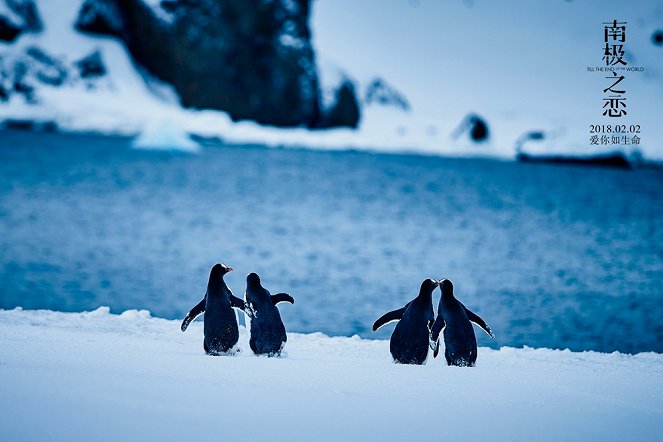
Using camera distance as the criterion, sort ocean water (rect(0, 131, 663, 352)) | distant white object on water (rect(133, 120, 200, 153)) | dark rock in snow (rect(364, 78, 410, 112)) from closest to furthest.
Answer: ocean water (rect(0, 131, 663, 352)) → distant white object on water (rect(133, 120, 200, 153)) → dark rock in snow (rect(364, 78, 410, 112))

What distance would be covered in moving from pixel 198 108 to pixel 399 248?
71.5 metres

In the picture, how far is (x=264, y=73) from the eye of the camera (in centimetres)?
8606

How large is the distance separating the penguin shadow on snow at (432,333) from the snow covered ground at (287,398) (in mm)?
367

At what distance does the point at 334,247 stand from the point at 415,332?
1488 centimetres

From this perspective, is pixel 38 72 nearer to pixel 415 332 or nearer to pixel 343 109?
pixel 343 109

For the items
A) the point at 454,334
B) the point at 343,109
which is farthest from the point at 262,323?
the point at 343,109

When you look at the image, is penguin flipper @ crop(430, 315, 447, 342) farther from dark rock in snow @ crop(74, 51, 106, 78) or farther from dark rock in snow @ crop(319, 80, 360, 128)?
dark rock in snow @ crop(74, 51, 106, 78)

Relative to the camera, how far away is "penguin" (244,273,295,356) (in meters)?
5.95

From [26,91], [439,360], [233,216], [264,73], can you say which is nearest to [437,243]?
[233,216]

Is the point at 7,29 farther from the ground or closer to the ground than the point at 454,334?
farther from the ground

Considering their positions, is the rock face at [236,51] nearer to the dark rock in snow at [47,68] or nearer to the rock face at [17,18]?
the dark rock in snow at [47,68]

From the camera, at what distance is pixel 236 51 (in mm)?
87438

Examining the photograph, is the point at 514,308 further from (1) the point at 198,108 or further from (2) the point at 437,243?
(1) the point at 198,108

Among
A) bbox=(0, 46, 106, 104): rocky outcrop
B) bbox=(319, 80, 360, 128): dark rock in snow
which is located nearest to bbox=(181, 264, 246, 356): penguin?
bbox=(0, 46, 106, 104): rocky outcrop
